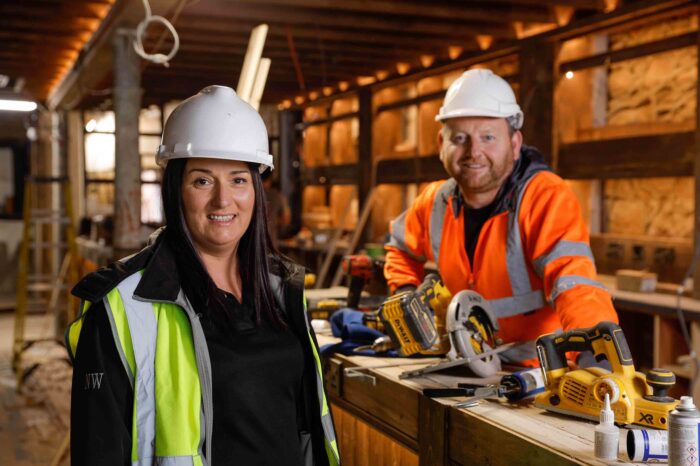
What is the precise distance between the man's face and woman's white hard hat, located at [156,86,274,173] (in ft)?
3.51

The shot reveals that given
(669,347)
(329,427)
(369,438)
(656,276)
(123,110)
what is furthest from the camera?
(123,110)

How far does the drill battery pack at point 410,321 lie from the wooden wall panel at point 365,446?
0.34 meters

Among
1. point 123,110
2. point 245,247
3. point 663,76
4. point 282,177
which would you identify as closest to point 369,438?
point 245,247

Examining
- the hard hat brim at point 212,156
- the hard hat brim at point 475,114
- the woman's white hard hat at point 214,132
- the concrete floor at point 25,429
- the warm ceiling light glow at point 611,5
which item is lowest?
the concrete floor at point 25,429

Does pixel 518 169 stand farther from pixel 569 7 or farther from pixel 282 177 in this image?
pixel 282 177

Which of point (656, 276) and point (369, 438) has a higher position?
point (656, 276)

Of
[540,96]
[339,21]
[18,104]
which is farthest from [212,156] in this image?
[18,104]

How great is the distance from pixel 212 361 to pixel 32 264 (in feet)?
43.8

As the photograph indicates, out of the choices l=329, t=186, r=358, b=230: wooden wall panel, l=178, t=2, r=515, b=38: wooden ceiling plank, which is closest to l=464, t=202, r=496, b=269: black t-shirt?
l=178, t=2, r=515, b=38: wooden ceiling plank

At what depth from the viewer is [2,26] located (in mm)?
7242

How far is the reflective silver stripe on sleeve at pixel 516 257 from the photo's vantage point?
2734 millimetres

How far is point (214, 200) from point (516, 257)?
130cm

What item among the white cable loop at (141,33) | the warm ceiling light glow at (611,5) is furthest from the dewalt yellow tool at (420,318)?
the warm ceiling light glow at (611,5)

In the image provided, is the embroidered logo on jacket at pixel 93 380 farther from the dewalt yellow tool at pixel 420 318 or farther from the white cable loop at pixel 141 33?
the white cable loop at pixel 141 33
